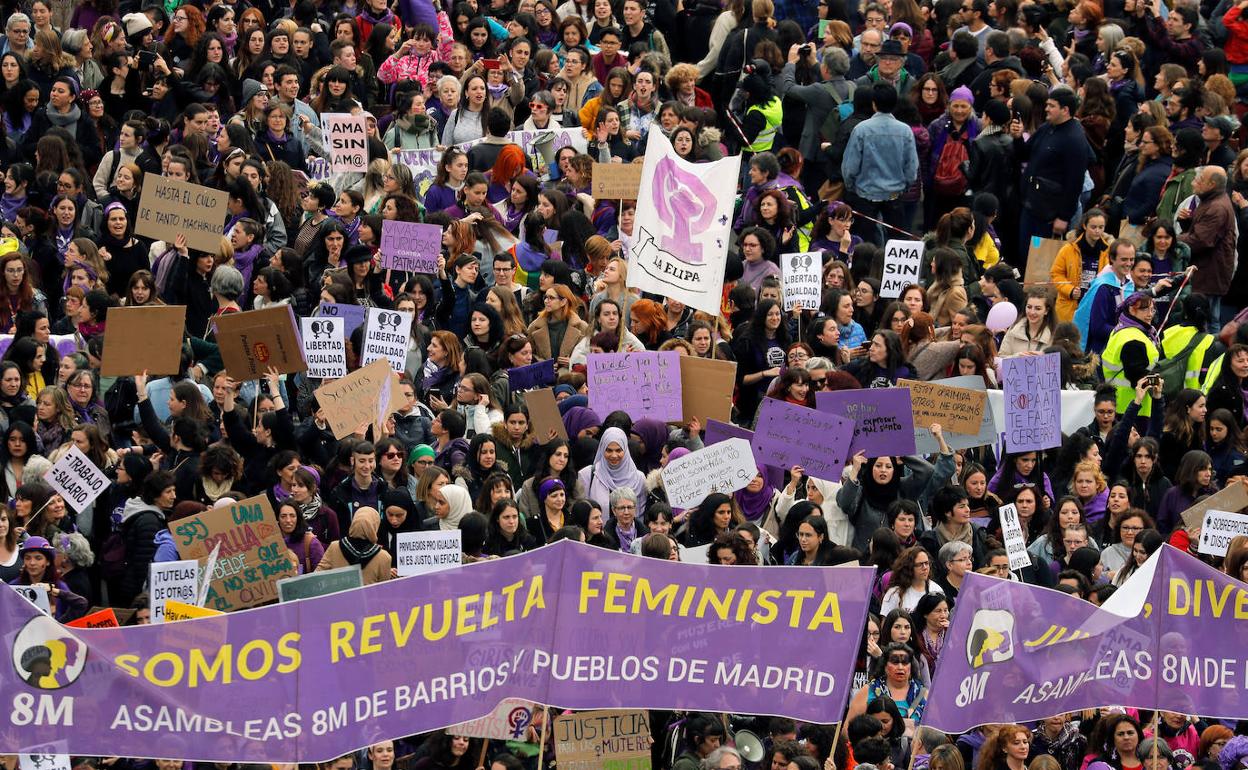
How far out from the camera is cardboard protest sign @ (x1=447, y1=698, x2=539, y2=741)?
45.8 feet

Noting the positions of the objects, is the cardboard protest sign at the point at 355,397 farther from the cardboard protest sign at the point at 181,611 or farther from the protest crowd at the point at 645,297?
the cardboard protest sign at the point at 181,611

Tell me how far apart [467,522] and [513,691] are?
2.81m

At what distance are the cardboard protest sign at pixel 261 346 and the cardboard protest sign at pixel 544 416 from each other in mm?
1533

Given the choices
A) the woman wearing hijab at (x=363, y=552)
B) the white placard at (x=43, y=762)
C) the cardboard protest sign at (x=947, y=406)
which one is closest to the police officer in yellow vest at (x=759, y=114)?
the cardboard protest sign at (x=947, y=406)

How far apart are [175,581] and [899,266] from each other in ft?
21.6

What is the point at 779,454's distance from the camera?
1645cm

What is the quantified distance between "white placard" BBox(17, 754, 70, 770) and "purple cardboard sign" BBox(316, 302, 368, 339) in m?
5.86

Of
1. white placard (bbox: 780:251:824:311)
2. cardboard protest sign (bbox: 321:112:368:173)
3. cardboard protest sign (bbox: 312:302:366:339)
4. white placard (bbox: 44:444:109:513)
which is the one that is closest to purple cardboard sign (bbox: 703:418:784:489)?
white placard (bbox: 780:251:824:311)

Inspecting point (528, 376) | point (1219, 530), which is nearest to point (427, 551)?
point (528, 376)

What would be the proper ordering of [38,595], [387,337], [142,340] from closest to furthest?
[38,595], [142,340], [387,337]

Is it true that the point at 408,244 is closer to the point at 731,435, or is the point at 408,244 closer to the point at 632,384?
the point at 632,384

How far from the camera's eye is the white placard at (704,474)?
1616 centimetres

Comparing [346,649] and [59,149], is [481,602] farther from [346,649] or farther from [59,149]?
[59,149]

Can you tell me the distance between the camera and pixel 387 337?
57.2 feet
